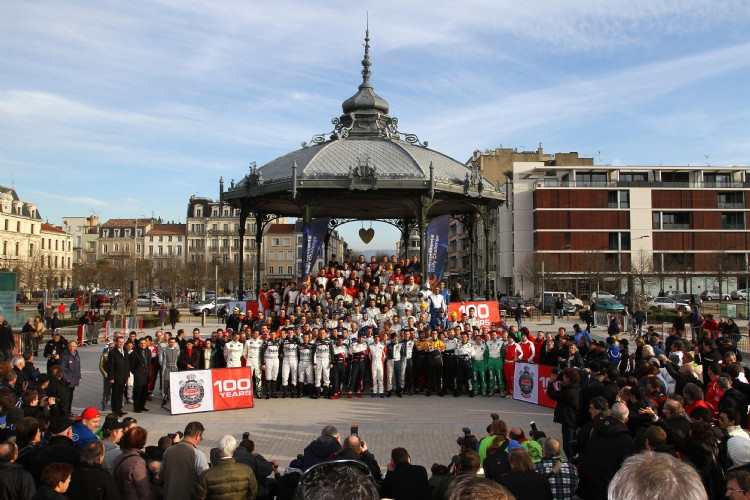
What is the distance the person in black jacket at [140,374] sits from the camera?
14.3 metres

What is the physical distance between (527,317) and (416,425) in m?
31.7

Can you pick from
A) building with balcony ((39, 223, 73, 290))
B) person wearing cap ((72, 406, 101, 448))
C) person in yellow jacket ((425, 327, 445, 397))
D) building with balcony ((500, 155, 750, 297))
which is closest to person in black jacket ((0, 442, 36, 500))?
person wearing cap ((72, 406, 101, 448))

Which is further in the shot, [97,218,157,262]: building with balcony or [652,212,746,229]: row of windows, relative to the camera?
[97,218,157,262]: building with balcony

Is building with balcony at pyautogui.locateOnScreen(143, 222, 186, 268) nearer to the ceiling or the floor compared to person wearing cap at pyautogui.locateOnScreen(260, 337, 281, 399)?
nearer to the ceiling

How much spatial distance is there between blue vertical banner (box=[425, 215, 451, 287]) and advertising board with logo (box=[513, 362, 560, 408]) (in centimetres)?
676

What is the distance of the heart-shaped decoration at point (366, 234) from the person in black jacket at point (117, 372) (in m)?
14.2

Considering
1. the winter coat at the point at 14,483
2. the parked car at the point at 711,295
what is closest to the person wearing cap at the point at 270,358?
the winter coat at the point at 14,483

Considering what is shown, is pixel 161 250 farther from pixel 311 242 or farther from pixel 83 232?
pixel 311 242

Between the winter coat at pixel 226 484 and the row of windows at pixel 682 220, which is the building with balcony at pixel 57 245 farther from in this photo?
the winter coat at pixel 226 484

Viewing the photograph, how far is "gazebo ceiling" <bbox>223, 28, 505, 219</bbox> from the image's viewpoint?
66.2 feet

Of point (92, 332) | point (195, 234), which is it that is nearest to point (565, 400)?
point (92, 332)

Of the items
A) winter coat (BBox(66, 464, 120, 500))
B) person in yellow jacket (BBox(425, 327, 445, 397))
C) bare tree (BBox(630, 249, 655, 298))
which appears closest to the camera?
winter coat (BBox(66, 464, 120, 500))

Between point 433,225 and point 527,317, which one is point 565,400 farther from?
point 527,317

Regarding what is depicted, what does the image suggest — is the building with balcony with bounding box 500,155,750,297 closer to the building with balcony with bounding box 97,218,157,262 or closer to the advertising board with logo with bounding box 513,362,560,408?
the advertising board with logo with bounding box 513,362,560,408
